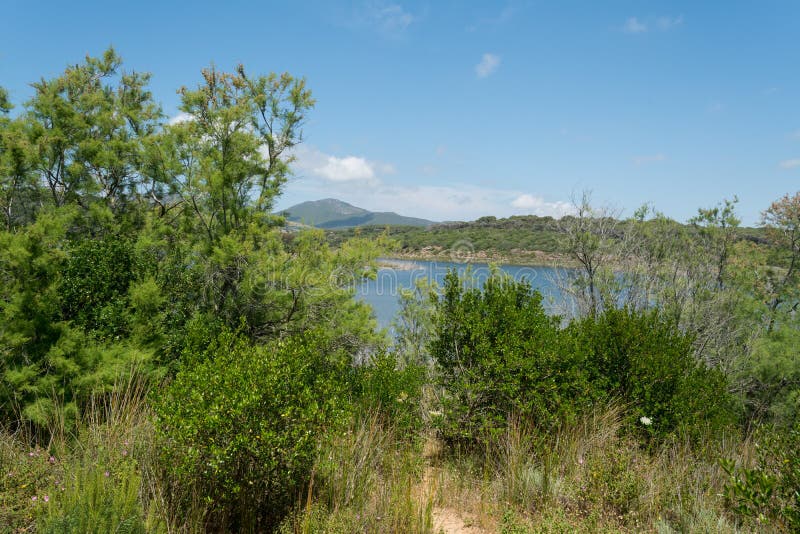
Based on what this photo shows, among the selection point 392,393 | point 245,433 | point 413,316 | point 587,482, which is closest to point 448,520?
point 587,482

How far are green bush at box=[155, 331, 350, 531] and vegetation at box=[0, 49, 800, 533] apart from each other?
0.07 feet

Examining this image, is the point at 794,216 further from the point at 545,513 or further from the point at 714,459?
the point at 545,513

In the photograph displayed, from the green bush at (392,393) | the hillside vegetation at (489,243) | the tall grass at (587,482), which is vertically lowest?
the tall grass at (587,482)

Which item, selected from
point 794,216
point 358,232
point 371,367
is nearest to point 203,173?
point 358,232

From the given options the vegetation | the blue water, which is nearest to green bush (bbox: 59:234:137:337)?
the vegetation

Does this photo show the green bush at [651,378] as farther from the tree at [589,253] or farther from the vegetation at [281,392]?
the tree at [589,253]

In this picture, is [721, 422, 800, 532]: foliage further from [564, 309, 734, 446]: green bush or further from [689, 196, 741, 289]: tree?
[689, 196, 741, 289]: tree

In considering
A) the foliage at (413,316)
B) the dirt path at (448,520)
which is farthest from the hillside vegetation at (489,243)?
the dirt path at (448,520)

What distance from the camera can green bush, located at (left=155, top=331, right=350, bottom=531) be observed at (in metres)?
3.08

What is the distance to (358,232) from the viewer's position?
33.2 ft

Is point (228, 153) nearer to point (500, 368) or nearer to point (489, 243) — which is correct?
point (500, 368)

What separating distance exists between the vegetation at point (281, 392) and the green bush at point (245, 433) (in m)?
0.02

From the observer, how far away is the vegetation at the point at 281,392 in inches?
127

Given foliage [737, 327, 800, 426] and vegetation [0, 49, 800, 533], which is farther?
foliage [737, 327, 800, 426]
